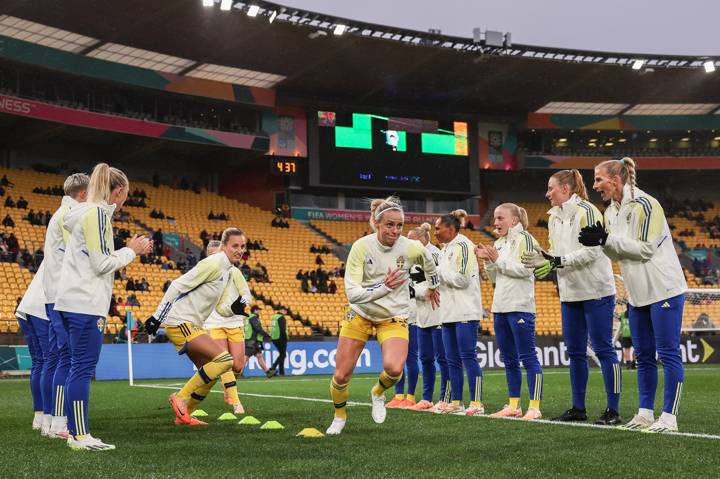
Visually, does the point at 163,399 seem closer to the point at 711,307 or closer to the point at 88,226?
the point at 88,226

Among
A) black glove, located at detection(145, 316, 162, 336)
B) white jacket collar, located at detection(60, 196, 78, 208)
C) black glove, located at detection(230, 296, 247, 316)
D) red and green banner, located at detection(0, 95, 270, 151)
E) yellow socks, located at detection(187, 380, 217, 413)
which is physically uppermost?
red and green banner, located at detection(0, 95, 270, 151)

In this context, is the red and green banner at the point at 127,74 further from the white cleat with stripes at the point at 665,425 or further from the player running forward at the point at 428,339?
the white cleat with stripes at the point at 665,425

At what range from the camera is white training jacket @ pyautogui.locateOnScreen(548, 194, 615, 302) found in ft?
25.3

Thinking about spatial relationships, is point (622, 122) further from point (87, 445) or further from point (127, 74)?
point (87, 445)

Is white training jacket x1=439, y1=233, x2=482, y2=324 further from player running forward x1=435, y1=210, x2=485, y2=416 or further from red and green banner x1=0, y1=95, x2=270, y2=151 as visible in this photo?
red and green banner x1=0, y1=95, x2=270, y2=151

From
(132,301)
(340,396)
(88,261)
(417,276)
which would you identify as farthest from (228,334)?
(132,301)

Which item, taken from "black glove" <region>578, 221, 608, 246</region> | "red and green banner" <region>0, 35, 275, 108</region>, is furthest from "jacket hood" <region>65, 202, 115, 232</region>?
"red and green banner" <region>0, 35, 275, 108</region>

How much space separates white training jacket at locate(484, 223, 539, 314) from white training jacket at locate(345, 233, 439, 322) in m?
1.75

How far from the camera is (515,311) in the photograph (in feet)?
29.3

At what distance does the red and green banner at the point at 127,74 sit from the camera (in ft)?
104

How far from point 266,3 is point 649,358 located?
27.1 m

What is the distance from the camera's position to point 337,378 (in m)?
7.31

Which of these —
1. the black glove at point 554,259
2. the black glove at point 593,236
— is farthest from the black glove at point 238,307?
the black glove at point 593,236

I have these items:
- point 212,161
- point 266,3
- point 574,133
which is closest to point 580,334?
point 266,3
